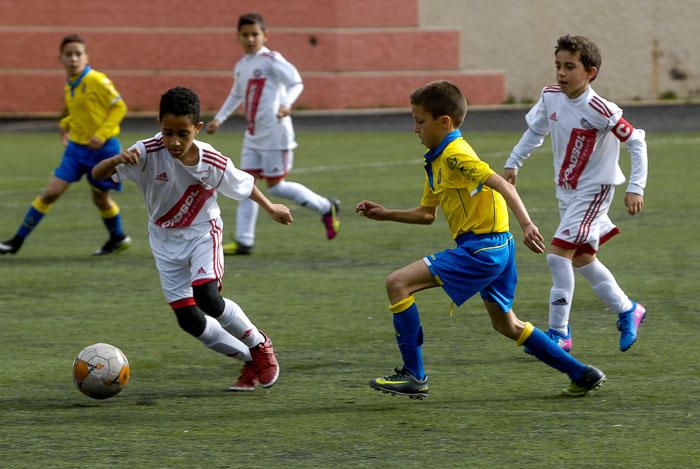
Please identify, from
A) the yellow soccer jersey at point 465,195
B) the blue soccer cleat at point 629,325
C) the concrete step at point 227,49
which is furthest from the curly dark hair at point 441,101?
the concrete step at point 227,49

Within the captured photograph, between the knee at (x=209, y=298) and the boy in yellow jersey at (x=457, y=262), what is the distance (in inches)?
32.5

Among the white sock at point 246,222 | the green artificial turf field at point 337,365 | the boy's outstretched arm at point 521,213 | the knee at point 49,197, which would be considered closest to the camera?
the green artificial turf field at point 337,365

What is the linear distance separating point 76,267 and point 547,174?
7329 millimetres

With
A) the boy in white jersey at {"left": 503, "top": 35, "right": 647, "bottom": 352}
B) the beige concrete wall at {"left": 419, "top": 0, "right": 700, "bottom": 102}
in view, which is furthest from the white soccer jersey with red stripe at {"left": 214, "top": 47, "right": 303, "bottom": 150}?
the beige concrete wall at {"left": 419, "top": 0, "right": 700, "bottom": 102}

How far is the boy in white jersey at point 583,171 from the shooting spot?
727cm

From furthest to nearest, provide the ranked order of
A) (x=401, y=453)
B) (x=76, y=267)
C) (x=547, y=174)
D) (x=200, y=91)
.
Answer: (x=200, y=91)
(x=547, y=174)
(x=76, y=267)
(x=401, y=453)

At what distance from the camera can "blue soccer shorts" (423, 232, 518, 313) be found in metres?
6.21

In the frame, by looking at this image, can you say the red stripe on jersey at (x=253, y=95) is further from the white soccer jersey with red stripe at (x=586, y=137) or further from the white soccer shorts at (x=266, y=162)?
the white soccer jersey with red stripe at (x=586, y=137)

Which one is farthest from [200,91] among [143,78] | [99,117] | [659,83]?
[99,117]

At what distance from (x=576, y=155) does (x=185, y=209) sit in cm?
223

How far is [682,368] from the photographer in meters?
6.89

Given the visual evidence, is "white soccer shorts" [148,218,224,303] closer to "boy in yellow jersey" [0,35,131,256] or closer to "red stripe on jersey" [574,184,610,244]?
"red stripe on jersey" [574,184,610,244]

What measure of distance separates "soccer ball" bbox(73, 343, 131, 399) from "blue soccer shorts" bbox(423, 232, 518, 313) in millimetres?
1562

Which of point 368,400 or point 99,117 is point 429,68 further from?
point 368,400
